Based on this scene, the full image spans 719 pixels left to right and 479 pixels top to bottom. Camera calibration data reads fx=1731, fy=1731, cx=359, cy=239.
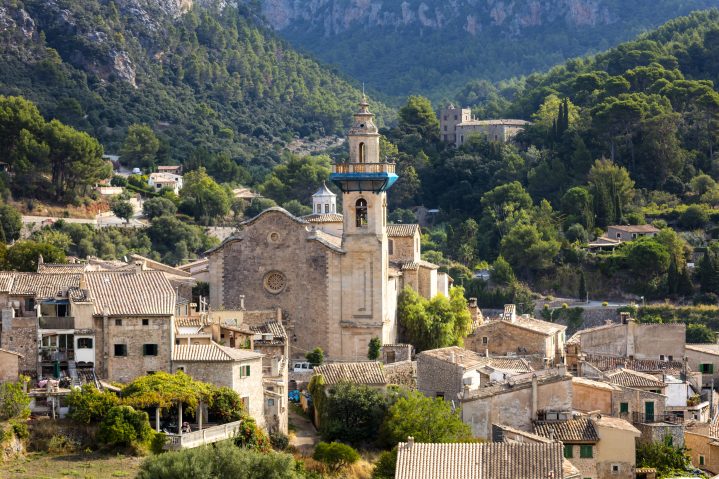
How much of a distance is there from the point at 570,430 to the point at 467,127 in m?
73.0

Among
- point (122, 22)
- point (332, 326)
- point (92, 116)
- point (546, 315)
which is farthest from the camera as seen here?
point (122, 22)

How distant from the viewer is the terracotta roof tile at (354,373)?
167 feet

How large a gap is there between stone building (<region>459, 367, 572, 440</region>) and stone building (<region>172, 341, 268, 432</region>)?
5897 mm

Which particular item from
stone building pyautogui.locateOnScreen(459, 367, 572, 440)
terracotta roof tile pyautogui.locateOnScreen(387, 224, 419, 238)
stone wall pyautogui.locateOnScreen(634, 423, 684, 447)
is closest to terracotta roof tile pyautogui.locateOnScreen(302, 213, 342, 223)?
terracotta roof tile pyautogui.locateOnScreen(387, 224, 419, 238)

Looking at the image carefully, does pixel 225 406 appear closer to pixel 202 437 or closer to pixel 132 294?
pixel 202 437

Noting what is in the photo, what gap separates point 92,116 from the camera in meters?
123

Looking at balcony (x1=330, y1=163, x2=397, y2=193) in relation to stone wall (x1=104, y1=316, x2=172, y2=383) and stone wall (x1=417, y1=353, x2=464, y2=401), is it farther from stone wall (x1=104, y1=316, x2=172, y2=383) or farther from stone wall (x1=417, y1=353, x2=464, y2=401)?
stone wall (x1=104, y1=316, x2=172, y2=383)

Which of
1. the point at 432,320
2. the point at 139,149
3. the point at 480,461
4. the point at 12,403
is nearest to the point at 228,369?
the point at 12,403

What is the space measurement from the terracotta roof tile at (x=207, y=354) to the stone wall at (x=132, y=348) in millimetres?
500

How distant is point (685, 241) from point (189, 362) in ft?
162

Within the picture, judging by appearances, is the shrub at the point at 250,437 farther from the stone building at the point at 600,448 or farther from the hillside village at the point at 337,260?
the stone building at the point at 600,448

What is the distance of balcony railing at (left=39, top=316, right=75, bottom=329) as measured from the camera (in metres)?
46.9

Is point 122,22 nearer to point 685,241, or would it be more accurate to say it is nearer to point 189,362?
point 685,241

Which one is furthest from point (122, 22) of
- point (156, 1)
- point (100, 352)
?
point (100, 352)
